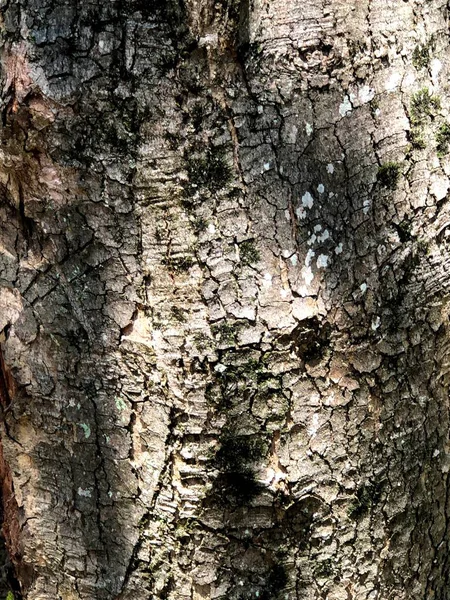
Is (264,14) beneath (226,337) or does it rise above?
above

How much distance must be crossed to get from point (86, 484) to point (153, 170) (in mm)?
676

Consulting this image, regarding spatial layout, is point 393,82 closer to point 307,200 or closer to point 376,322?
point 307,200

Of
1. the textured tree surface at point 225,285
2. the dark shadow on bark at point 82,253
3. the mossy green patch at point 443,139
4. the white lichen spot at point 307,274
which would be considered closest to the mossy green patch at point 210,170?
the textured tree surface at point 225,285

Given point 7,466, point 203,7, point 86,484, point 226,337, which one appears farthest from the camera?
point 7,466

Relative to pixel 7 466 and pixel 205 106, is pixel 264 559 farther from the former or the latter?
pixel 205 106

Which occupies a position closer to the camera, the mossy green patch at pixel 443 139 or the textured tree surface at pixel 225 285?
the textured tree surface at pixel 225 285

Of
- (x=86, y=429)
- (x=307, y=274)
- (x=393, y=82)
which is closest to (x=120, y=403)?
(x=86, y=429)

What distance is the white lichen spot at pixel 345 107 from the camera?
131 centimetres

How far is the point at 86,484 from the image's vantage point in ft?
4.85

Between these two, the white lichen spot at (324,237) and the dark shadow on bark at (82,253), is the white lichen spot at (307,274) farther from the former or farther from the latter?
the dark shadow on bark at (82,253)

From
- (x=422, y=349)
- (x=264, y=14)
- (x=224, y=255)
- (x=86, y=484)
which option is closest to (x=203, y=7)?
(x=264, y=14)

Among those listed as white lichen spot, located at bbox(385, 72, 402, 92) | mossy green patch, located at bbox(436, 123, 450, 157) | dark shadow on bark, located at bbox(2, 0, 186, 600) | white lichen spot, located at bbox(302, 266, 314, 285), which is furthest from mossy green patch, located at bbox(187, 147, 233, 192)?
mossy green patch, located at bbox(436, 123, 450, 157)

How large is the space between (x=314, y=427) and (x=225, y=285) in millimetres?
340

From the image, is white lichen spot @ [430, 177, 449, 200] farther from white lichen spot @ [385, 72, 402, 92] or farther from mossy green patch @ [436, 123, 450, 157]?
white lichen spot @ [385, 72, 402, 92]
